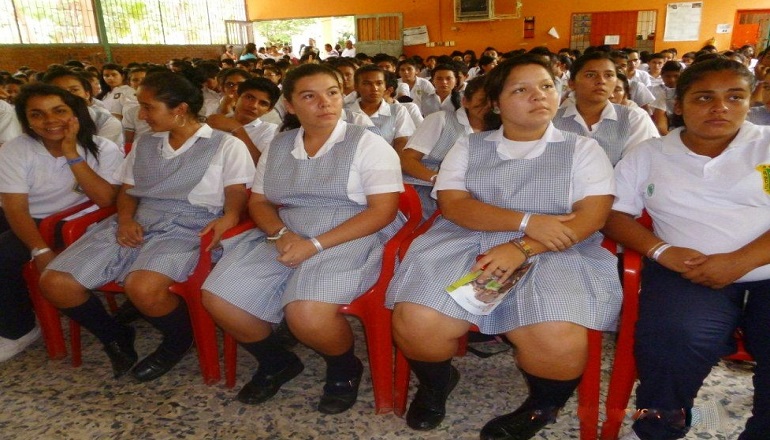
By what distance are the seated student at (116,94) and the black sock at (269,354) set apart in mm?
3612

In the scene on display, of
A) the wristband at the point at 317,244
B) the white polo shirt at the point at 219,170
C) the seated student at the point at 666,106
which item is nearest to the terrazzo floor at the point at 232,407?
the wristband at the point at 317,244

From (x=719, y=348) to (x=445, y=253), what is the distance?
2.50ft

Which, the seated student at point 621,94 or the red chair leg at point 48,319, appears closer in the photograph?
the red chair leg at point 48,319

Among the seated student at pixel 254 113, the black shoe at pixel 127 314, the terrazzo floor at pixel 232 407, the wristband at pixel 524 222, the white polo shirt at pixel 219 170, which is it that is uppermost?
the seated student at pixel 254 113

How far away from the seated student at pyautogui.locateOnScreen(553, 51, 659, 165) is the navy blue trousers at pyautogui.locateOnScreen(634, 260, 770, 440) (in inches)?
35.0

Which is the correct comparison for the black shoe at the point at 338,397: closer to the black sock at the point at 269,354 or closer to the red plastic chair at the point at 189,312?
the black sock at the point at 269,354

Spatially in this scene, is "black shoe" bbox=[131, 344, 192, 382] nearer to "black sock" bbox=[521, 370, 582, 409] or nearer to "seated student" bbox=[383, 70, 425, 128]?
"black sock" bbox=[521, 370, 582, 409]

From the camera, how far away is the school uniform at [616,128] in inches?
84.4

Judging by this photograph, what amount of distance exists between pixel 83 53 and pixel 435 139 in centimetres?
901

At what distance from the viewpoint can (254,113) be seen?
283 cm

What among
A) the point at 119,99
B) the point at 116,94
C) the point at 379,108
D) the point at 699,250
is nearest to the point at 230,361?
the point at 699,250

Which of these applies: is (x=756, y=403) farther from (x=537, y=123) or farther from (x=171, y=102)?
(x=171, y=102)

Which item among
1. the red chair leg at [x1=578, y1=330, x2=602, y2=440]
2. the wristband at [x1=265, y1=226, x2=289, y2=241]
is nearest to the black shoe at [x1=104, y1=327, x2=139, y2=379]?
the wristband at [x1=265, y1=226, x2=289, y2=241]

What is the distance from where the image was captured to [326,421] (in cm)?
172
